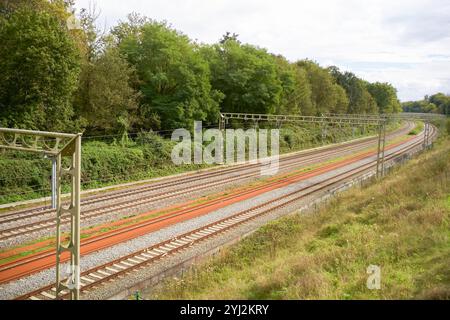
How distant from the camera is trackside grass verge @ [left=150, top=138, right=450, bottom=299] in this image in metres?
9.52

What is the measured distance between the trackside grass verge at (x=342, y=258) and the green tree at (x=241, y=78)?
31.5 meters

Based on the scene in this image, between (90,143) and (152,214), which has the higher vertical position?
(90,143)

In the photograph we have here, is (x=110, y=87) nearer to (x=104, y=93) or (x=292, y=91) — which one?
(x=104, y=93)

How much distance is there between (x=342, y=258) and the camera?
37.7 ft

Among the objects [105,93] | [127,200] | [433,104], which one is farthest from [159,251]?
[433,104]

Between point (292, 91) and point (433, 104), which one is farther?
point (433, 104)

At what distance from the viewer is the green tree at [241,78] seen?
156 feet

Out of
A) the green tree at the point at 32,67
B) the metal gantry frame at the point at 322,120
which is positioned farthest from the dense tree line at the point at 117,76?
the metal gantry frame at the point at 322,120

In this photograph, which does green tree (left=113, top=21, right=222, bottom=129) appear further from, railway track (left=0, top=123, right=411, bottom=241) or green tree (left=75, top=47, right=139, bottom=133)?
railway track (left=0, top=123, right=411, bottom=241)

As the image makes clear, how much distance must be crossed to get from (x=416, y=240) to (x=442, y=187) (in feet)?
23.5

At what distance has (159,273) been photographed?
1297 centimetres

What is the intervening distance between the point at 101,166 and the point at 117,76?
825 centimetres
